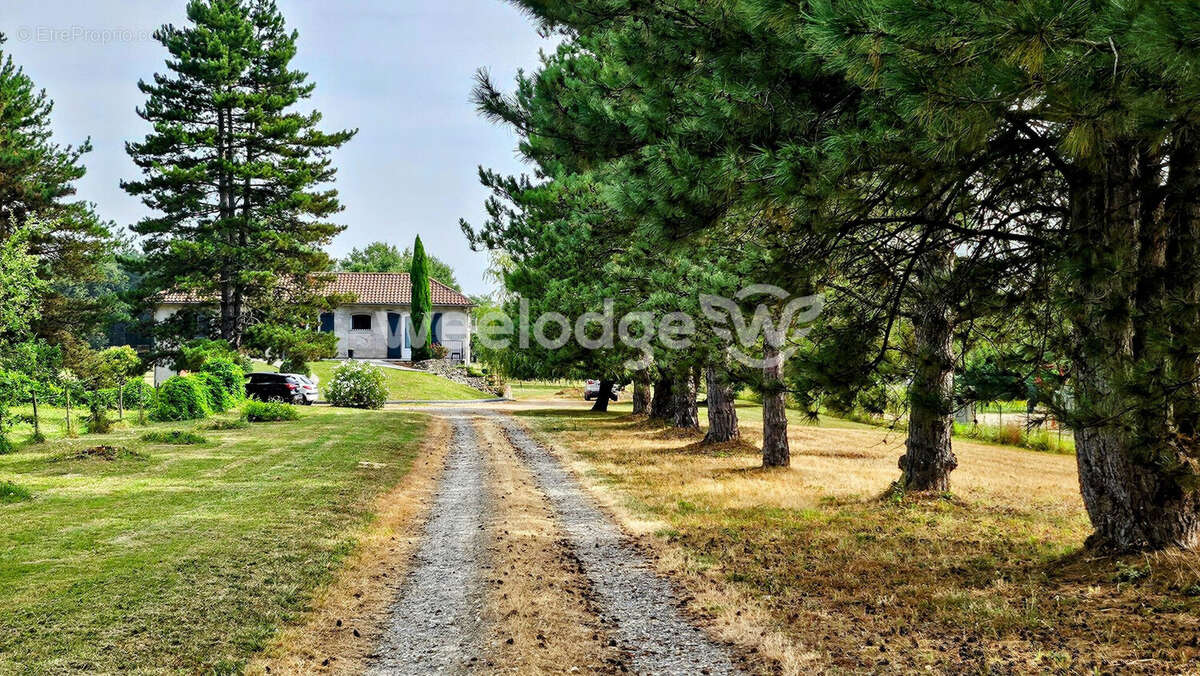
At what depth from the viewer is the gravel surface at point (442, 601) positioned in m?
4.76

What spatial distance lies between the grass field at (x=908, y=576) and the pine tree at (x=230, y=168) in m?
21.2

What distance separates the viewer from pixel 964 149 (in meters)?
4.88

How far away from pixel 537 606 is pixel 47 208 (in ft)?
91.0

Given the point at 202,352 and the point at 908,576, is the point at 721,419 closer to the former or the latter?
the point at 908,576

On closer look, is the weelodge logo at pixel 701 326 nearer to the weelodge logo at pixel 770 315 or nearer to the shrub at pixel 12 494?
the weelodge logo at pixel 770 315

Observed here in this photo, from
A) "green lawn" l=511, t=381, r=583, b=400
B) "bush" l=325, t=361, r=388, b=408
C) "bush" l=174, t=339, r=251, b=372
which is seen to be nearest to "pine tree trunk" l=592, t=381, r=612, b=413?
"bush" l=325, t=361, r=388, b=408

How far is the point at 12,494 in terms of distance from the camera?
9367mm

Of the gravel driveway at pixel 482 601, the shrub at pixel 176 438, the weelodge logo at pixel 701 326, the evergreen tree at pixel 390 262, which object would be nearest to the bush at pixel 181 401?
the shrub at pixel 176 438

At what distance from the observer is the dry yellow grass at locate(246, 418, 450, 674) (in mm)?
4723

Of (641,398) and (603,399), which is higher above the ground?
(641,398)

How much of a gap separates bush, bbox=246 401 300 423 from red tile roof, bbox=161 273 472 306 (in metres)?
22.9

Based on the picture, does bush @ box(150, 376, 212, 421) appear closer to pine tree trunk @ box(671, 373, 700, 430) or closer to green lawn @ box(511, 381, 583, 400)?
pine tree trunk @ box(671, 373, 700, 430)

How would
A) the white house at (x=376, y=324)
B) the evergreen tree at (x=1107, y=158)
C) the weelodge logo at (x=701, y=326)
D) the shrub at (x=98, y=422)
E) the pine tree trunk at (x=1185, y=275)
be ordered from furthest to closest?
the white house at (x=376, y=324)
the shrub at (x=98, y=422)
the weelodge logo at (x=701, y=326)
the pine tree trunk at (x=1185, y=275)
the evergreen tree at (x=1107, y=158)

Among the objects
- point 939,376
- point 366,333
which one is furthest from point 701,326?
point 366,333
